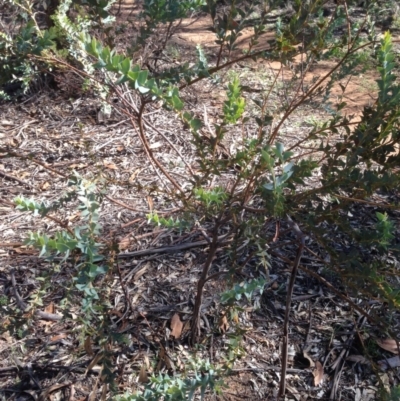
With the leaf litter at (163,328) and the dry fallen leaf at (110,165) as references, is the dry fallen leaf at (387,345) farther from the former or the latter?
the dry fallen leaf at (110,165)

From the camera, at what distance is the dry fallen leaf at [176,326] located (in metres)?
2.27

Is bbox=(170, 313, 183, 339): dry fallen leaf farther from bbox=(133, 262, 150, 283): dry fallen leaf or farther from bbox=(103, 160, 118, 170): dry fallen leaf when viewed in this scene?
bbox=(103, 160, 118, 170): dry fallen leaf

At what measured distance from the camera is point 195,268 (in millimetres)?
2594

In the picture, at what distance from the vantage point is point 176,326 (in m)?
2.31

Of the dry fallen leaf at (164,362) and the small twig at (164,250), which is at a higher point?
the small twig at (164,250)

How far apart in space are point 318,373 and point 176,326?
0.63 meters

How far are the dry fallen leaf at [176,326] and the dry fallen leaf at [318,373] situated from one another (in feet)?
1.93

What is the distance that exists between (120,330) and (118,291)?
0.25m

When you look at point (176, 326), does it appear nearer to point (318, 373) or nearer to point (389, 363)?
point (318, 373)

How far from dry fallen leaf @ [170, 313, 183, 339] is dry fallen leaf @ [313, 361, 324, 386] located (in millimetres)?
587

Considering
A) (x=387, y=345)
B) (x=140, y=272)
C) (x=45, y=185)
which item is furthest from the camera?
(x=45, y=185)

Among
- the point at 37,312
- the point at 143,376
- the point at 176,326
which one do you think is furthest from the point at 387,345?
the point at 37,312

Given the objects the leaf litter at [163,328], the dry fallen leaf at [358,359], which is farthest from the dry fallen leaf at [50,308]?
the dry fallen leaf at [358,359]

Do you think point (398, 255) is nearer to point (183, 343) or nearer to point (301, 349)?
point (301, 349)
